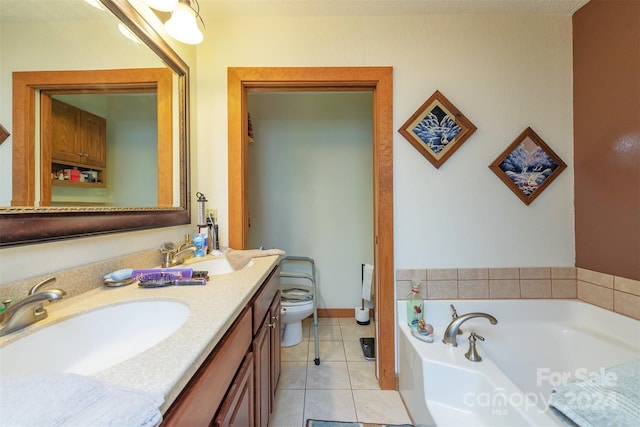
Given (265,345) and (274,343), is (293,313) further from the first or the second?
(265,345)

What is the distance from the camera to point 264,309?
1.10 m

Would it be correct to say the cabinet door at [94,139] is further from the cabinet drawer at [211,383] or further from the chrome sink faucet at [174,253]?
the cabinet drawer at [211,383]

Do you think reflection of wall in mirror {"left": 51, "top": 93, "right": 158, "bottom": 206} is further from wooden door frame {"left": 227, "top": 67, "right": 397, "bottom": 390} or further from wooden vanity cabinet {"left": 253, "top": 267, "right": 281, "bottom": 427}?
wooden vanity cabinet {"left": 253, "top": 267, "right": 281, "bottom": 427}

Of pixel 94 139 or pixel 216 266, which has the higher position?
pixel 94 139

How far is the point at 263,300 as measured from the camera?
3.52 ft

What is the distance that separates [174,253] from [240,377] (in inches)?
28.2

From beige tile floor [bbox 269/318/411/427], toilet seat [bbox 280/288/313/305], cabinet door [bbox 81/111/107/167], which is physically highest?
cabinet door [bbox 81/111/107/167]

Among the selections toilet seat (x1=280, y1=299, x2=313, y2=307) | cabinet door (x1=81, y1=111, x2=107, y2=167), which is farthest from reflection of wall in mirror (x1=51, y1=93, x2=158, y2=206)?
toilet seat (x1=280, y1=299, x2=313, y2=307)

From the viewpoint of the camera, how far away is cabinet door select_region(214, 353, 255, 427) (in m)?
0.65

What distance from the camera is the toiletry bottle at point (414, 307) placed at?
142 centimetres

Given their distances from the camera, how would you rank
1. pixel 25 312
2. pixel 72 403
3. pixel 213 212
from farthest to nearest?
pixel 213 212 → pixel 25 312 → pixel 72 403

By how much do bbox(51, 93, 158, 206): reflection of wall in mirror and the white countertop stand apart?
0.34 meters

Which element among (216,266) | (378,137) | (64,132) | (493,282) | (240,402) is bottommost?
(240,402)

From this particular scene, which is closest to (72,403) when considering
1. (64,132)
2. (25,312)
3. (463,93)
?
(25,312)
